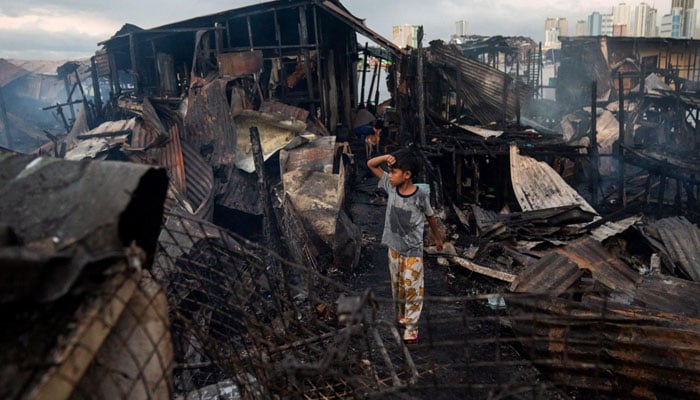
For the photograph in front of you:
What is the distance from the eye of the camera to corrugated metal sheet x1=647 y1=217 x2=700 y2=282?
598 centimetres

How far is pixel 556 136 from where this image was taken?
1191cm

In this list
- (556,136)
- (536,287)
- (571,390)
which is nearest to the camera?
(571,390)

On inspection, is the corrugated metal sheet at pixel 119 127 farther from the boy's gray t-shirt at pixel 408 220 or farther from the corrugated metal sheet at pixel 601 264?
the corrugated metal sheet at pixel 601 264

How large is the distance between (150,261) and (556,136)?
11770 millimetres

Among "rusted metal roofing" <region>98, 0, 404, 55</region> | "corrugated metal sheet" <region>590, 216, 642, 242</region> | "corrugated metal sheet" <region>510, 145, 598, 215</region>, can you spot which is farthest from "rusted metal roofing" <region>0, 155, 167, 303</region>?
"rusted metal roofing" <region>98, 0, 404, 55</region>

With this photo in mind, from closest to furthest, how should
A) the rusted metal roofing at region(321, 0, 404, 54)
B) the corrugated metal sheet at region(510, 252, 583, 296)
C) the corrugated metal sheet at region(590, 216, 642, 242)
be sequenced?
the corrugated metal sheet at region(510, 252, 583, 296)
the corrugated metal sheet at region(590, 216, 642, 242)
the rusted metal roofing at region(321, 0, 404, 54)

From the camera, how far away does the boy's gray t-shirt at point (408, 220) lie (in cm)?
452

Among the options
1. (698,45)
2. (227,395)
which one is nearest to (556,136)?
(227,395)

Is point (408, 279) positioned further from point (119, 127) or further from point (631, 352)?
point (119, 127)

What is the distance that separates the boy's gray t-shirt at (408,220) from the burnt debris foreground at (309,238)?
717 mm

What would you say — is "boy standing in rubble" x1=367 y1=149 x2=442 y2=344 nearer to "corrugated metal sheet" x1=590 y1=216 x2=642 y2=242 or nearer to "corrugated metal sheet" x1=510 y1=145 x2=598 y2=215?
"corrugated metal sheet" x1=590 y1=216 x2=642 y2=242

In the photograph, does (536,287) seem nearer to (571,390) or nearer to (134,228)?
(571,390)

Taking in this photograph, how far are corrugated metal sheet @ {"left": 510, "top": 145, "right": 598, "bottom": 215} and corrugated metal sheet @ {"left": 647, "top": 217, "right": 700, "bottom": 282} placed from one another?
1.27 m

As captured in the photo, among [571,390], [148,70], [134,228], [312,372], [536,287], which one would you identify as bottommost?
[571,390]
